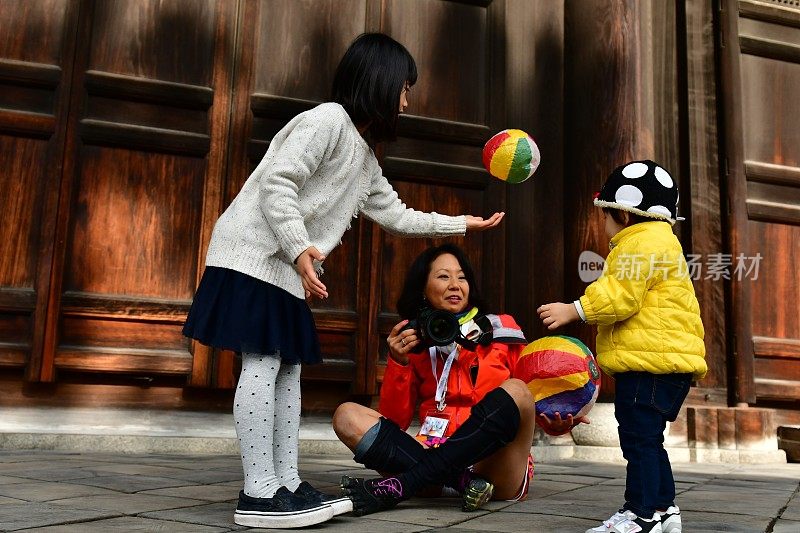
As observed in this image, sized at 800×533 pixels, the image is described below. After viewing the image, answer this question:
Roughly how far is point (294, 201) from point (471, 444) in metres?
0.94

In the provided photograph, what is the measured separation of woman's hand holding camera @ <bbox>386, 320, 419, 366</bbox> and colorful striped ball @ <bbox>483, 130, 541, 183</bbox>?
78cm

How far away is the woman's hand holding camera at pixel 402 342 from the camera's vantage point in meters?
2.62

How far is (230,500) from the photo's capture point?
253 cm

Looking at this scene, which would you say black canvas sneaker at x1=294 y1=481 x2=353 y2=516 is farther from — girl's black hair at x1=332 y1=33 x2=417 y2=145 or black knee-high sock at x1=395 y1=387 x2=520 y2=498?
girl's black hair at x1=332 y1=33 x2=417 y2=145

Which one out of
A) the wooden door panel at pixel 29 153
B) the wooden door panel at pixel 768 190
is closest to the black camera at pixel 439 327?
the wooden door panel at pixel 29 153

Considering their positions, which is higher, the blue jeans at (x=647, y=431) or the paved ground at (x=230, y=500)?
the blue jeans at (x=647, y=431)

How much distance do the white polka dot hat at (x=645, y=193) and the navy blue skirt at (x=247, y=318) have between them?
3.27 feet

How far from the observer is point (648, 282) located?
2.24m

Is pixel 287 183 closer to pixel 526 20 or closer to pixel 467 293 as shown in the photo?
pixel 467 293

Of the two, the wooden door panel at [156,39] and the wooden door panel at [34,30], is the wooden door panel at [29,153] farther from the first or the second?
the wooden door panel at [156,39]

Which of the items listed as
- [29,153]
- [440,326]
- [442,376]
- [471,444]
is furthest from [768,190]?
[29,153]

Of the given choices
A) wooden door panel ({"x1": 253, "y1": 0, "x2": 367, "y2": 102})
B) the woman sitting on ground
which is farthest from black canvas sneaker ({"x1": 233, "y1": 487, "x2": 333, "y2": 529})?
wooden door panel ({"x1": 253, "y1": 0, "x2": 367, "y2": 102})

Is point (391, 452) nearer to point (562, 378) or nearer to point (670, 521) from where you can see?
point (562, 378)

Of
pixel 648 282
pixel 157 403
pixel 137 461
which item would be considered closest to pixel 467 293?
pixel 648 282
